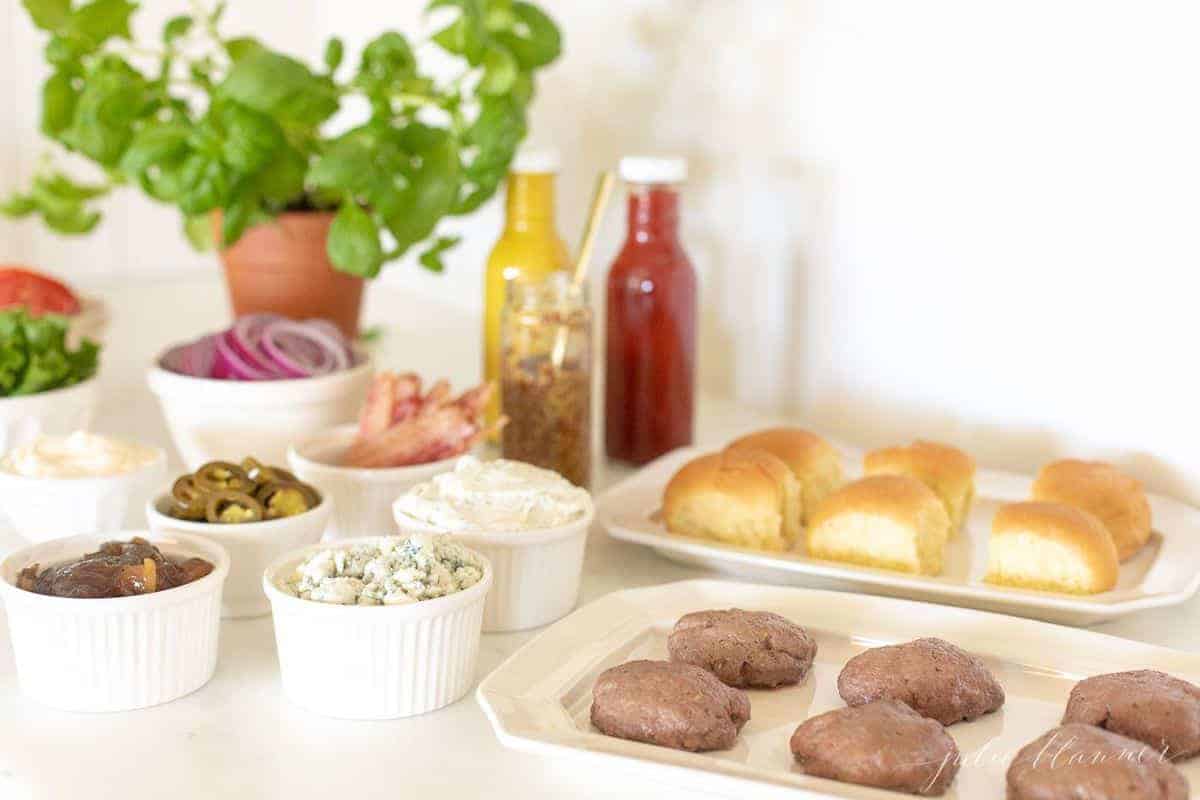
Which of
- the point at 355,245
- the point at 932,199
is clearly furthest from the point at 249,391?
the point at 932,199

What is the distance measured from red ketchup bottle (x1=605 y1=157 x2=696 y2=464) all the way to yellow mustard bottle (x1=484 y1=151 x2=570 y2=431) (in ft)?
0.28

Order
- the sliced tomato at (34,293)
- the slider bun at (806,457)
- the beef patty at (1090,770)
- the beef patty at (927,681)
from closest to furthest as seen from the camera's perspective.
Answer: the beef patty at (1090,770) → the beef patty at (927,681) → the slider bun at (806,457) → the sliced tomato at (34,293)

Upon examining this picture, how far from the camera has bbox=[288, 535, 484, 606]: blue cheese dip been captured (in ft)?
3.17

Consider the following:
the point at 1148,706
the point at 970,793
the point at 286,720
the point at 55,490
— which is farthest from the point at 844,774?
the point at 55,490

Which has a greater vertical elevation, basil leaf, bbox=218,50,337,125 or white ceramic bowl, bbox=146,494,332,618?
basil leaf, bbox=218,50,337,125

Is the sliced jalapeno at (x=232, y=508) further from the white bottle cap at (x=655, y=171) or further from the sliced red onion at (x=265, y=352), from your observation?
the white bottle cap at (x=655, y=171)

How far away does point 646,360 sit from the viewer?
1507mm

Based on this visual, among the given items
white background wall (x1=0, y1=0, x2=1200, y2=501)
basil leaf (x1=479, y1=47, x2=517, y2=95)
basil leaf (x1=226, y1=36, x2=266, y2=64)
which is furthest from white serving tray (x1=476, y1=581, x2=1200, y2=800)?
basil leaf (x1=226, y1=36, x2=266, y2=64)

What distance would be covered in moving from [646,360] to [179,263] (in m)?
1.82

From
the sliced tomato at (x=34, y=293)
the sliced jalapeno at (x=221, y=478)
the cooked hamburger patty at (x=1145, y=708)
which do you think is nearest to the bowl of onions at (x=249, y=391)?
the sliced jalapeno at (x=221, y=478)

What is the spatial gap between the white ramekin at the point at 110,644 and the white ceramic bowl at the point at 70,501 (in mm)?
184

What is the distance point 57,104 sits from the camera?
5.12ft

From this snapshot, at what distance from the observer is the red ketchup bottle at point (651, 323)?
149 cm

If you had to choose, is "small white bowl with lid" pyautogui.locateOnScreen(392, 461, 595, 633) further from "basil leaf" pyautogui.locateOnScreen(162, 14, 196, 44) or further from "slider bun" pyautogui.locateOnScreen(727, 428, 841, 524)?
"basil leaf" pyautogui.locateOnScreen(162, 14, 196, 44)
